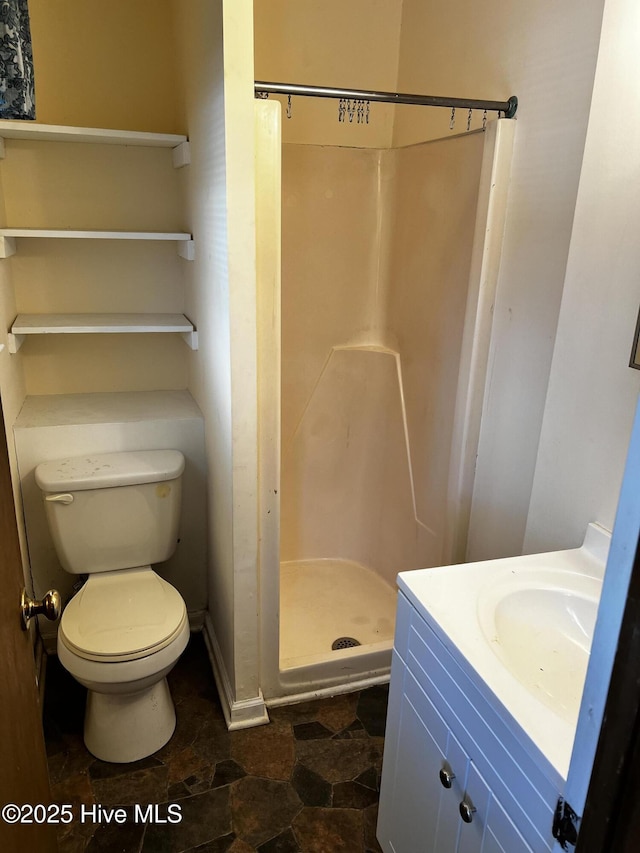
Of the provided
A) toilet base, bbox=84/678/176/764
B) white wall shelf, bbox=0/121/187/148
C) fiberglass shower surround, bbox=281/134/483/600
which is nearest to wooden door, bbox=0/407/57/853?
toilet base, bbox=84/678/176/764

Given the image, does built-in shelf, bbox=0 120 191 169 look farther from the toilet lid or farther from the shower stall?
the toilet lid

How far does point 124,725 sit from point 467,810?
1.15 m

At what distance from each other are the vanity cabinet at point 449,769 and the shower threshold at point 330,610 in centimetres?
74

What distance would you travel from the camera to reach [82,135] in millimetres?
1913

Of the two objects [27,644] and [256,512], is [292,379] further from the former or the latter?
[27,644]

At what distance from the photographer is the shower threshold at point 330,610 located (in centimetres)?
227

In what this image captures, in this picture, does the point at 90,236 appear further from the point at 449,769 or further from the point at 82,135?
the point at 449,769

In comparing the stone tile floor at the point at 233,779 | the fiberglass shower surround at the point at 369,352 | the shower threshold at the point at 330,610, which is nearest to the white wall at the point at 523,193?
the fiberglass shower surround at the point at 369,352

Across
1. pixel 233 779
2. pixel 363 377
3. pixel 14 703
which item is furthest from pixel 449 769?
pixel 363 377

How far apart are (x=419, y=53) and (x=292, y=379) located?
132cm

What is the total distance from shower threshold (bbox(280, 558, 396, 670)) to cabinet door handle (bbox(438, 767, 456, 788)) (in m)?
0.94

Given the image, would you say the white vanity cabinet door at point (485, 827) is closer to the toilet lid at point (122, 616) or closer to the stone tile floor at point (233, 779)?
the stone tile floor at point (233, 779)

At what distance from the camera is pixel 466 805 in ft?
3.51

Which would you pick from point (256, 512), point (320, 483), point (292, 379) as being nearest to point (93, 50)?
point (292, 379)
